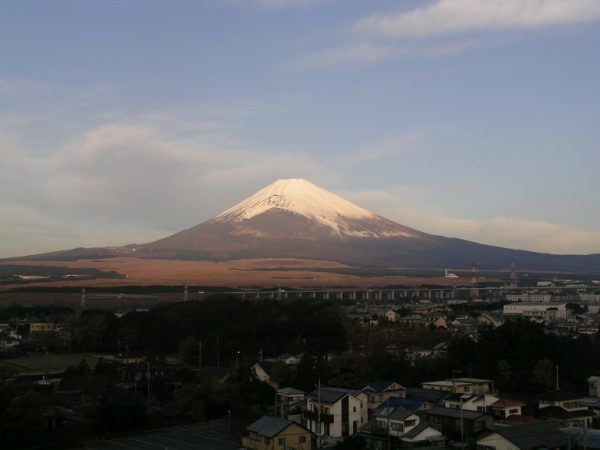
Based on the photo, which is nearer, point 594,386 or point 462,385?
point 462,385

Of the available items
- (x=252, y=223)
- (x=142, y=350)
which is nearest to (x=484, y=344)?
(x=142, y=350)

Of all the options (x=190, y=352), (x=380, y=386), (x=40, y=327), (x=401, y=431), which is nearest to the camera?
(x=401, y=431)

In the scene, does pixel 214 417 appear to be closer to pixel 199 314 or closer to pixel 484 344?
pixel 484 344

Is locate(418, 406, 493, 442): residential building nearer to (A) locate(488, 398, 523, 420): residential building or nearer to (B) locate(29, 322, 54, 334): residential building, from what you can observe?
(A) locate(488, 398, 523, 420): residential building

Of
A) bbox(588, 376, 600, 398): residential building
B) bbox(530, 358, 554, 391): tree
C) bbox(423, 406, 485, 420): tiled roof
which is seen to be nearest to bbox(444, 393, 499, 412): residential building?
bbox(423, 406, 485, 420): tiled roof

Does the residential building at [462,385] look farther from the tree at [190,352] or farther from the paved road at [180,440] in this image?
the tree at [190,352]

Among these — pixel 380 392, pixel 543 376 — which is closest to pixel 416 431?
pixel 380 392

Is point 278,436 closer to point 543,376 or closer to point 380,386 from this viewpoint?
point 380,386
